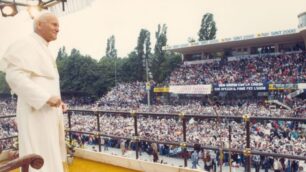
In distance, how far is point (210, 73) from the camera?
3281 centimetres

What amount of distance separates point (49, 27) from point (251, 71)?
94.2 ft

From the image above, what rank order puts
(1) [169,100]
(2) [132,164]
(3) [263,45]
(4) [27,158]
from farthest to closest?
(1) [169,100], (3) [263,45], (2) [132,164], (4) [27,158]

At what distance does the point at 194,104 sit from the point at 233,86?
4.15 m

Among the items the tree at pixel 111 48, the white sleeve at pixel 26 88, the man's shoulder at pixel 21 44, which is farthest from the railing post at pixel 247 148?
the tree at pixel 111 48

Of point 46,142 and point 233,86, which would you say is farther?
point 233,86

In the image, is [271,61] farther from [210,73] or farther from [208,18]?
[208,18]

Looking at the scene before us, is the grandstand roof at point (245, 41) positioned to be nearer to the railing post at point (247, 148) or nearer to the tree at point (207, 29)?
the tree at point (207, 29)

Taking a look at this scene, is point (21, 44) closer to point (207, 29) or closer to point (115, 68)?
point (207, 29)

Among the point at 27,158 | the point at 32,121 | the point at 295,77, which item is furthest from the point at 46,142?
the point at 295,77

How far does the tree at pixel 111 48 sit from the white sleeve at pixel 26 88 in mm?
61530

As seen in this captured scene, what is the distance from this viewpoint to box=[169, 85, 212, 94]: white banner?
1169 inches

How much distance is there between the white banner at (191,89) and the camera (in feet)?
97.4

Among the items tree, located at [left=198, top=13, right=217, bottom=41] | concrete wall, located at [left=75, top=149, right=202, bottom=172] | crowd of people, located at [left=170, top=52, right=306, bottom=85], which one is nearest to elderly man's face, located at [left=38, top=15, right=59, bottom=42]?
concrete wall, located at [left=75, top=149, right=202, bottom=172]

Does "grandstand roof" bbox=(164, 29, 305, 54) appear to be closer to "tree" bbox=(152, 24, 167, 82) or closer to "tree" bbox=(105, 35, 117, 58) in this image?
"tree" bbox=(152, 24, 167, 82)
